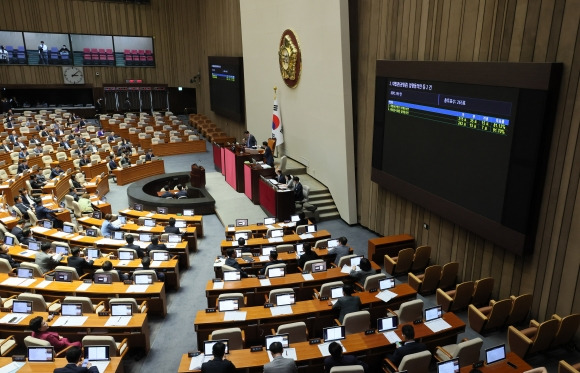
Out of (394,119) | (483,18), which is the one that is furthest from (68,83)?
(483,18)

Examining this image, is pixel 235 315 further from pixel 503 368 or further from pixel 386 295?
pixel 503 368

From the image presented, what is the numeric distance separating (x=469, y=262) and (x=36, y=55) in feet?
90.7

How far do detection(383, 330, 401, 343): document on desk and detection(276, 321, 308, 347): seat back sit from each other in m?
1.16

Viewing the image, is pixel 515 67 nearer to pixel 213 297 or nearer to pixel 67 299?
pixel 213 297

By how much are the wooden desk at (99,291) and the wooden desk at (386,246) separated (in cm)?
470

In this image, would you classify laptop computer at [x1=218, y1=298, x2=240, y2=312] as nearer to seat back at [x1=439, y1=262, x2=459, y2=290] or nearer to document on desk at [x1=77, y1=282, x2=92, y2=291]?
document on desk at [x1=77, y1=282, x2=92, y2=291]

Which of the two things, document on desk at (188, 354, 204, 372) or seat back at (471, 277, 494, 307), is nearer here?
document on desk at (188, 354, 204, 372)

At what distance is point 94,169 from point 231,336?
13.1 meters

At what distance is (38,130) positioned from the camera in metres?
22.1

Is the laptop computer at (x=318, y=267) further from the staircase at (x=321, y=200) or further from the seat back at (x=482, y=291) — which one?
the staircase at (x=321, y=200)

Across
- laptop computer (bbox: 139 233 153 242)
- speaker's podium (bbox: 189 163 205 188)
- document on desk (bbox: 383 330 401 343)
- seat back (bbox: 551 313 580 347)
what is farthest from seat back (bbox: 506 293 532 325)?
speaker's podium (bbox: 189 163 205 188)

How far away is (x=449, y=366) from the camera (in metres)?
5.34

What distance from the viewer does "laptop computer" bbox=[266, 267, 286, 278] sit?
831cm

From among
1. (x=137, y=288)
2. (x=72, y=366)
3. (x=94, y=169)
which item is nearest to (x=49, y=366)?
(x=72, y=366)
